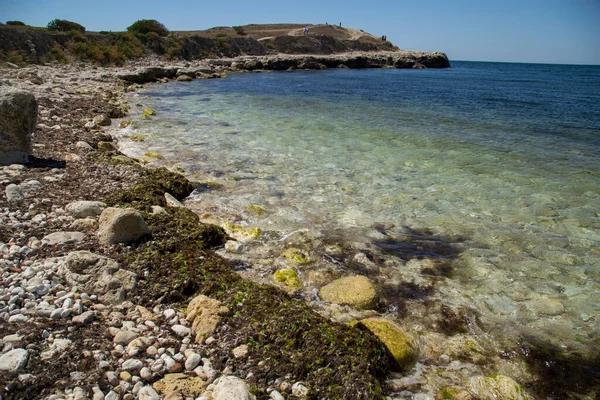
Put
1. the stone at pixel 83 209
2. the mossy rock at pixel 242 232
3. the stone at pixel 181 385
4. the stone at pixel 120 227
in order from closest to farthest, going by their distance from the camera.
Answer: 1. the stone at pixel 181 385
2. the stone at pixel 120 227
3. the stone at pixel 83 209
4. the mossy rock at pixel 242 232

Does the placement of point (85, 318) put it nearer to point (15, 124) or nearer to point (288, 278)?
point (288, 278)

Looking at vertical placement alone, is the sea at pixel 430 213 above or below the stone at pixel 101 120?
below

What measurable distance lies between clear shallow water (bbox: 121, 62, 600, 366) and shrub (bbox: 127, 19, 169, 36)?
4271 cm

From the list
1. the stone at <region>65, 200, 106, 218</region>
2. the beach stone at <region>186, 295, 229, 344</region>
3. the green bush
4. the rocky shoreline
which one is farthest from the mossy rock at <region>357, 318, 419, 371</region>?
the green bush

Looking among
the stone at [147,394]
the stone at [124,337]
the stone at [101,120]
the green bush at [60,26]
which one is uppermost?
the green bush at [60,26]

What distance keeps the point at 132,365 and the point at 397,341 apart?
2.63 metres

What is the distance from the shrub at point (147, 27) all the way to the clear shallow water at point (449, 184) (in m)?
42.7

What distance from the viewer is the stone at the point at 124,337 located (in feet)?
10.5

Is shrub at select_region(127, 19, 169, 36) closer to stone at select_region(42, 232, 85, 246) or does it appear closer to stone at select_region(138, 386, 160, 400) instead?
stone at select_region(42, 232, 85, 246)

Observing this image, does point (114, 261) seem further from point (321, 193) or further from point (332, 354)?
point (321, 193)

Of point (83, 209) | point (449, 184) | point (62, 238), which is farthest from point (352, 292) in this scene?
point (449, 184)

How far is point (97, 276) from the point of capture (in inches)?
153

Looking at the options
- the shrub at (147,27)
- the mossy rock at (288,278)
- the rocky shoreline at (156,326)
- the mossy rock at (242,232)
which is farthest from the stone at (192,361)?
the shrub at (147,27)

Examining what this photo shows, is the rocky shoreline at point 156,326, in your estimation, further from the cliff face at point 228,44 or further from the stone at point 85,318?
the cliff face at point 228,44
